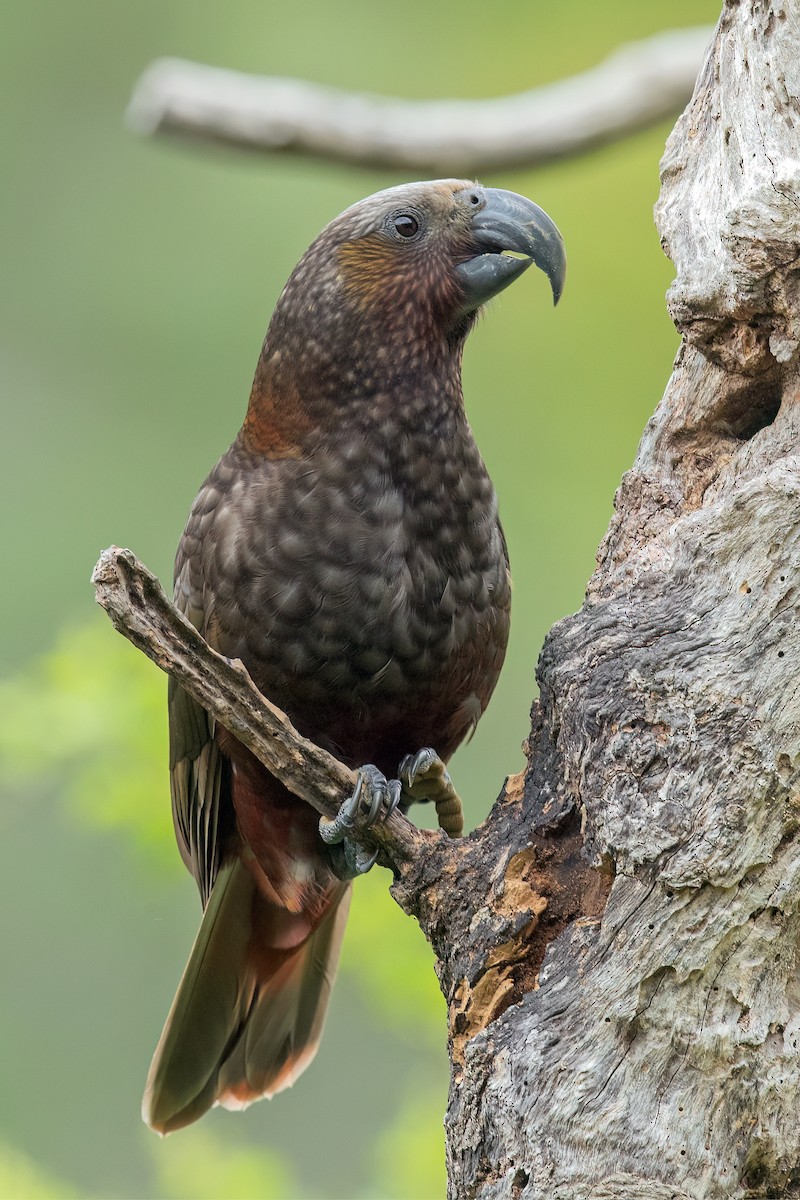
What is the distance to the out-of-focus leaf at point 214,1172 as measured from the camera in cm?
373

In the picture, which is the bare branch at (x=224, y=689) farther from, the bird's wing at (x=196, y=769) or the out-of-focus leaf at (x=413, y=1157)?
the out-of-focus leaf at (x=413, y=1157)

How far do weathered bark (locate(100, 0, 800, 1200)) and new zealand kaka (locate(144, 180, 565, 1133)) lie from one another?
580 mm

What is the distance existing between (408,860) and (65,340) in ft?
21.5

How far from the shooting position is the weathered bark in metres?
1.94

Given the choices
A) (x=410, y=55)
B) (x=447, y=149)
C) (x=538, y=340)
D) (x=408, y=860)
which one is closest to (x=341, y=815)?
(x=408, y=860)

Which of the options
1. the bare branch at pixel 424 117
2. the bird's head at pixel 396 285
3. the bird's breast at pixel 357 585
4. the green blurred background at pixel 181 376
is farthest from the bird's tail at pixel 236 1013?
the bare branch at pixel 424 117

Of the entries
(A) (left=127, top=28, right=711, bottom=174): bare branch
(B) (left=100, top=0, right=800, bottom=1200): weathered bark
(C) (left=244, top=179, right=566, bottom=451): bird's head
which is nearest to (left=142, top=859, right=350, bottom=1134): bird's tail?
(B) (left=100, top=0, right=800, bottom=1200): weathered bark

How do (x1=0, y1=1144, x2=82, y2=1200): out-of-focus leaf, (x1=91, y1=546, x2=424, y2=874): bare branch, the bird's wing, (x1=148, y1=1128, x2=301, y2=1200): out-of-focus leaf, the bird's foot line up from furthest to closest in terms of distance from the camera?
(x1=148, y1=1128, x2=301, y2=1200): out-of-focus leaf
(x1=0, y1=1144, x2=82, y2=1200): out-of-focus leaf
the bird's wing
the bird's foot
(x1=91, y1=546, x2=424, y2=874): bare branch

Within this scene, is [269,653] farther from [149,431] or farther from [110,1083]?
[149,431]

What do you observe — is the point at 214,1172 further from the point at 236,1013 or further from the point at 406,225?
the point at 406,225

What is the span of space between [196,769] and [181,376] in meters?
5.21

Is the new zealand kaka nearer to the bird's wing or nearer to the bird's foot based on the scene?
the bird's wing

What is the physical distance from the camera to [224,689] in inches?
91.4

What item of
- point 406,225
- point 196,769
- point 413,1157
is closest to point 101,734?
point 196,769
